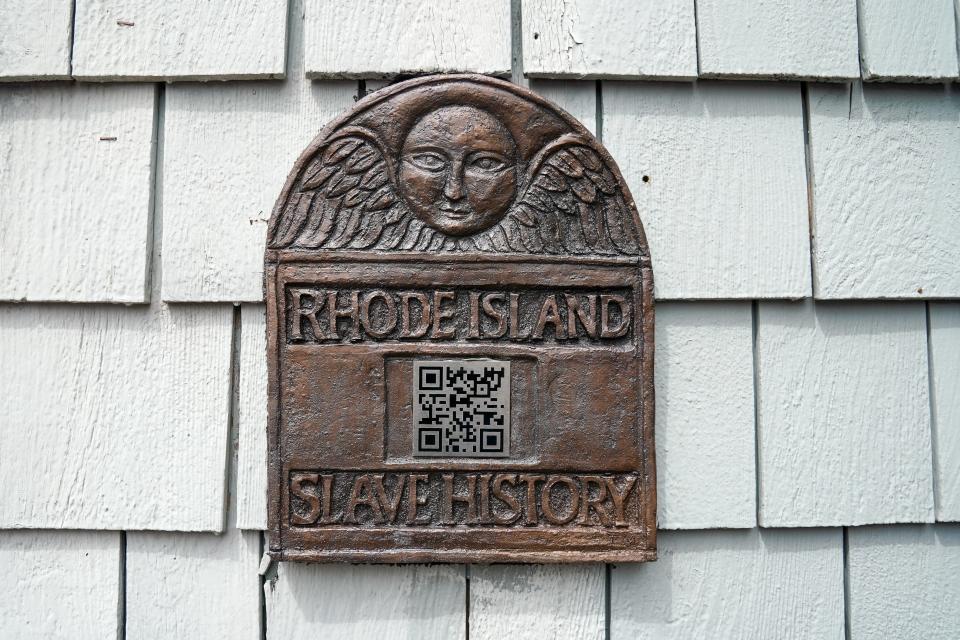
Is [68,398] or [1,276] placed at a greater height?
[1,276]

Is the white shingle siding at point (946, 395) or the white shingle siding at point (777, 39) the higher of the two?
the white shingle siding at point (777, 39)

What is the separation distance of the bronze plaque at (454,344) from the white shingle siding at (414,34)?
50 millimetres

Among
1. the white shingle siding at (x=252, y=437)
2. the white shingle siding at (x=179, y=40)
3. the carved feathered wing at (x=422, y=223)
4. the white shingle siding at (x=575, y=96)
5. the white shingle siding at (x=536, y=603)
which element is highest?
the white shingle siding at (x=179, y=40)

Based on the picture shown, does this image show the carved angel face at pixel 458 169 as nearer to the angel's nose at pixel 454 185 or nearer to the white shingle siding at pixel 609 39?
the angel's nose at pixel 454 185

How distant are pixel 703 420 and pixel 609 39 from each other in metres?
0.60

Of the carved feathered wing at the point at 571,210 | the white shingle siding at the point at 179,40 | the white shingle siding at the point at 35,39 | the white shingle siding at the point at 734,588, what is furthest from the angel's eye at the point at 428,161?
the white shingle siding at the point at 734,588

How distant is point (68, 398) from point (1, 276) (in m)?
0.21

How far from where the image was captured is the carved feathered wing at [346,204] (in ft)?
Answer: 3.39

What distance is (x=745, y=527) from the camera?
3.50 ft

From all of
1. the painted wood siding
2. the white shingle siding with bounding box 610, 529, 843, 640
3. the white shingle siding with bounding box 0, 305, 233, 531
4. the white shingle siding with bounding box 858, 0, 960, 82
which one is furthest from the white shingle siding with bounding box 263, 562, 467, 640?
the white shingle siding with bounding box 858, 0, 960, 82

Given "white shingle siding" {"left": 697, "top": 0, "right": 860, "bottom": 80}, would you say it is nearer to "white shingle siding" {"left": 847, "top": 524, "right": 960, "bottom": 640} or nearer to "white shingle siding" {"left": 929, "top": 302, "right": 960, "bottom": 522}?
"white shingle siding" {"left": 929, "top": 302, "right": 960, "bottom": 522}

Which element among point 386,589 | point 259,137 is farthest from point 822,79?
point 386,589

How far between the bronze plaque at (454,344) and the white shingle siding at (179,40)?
17cm

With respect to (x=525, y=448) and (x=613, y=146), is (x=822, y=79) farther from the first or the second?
(x=525, y=448)
